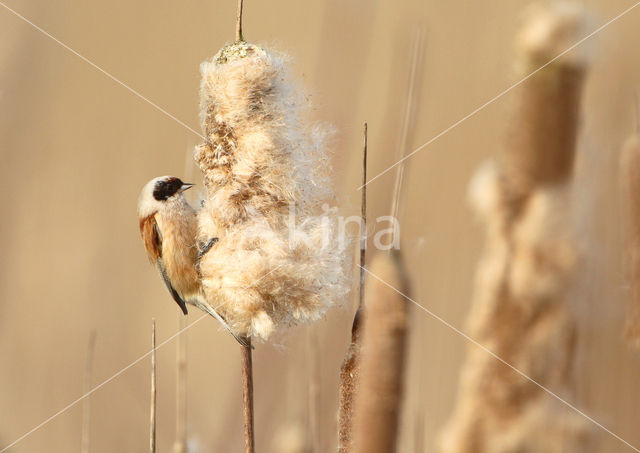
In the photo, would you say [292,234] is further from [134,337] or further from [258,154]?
[134,337]

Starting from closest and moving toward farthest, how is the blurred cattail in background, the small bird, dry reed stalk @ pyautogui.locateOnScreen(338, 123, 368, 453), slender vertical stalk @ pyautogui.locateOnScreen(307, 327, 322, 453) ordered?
dry reed stalk @ pyautogui.locateOnScreen(338, 123, 368, 453) → the blurred cattail in background → the small bird → slender vertical stalk @ pyautogui.locateOnScreen(307, 327, 322, 453)

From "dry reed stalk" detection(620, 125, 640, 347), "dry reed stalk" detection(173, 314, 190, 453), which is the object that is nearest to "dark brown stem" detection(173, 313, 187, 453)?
"dry reed stalk" detection(173, 314, 190, 453)

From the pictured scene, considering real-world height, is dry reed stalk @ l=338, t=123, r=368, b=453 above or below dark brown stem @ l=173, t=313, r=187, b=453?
above

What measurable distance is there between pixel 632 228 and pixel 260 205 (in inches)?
35.2

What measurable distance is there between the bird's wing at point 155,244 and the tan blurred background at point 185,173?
1.61 ft

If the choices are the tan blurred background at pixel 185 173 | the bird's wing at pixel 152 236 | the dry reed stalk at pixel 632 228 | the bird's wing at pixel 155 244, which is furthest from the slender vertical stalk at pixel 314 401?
the dry reed stalk at pixel 632 228

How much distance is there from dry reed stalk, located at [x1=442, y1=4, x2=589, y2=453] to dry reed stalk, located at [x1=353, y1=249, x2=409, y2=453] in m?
0.35

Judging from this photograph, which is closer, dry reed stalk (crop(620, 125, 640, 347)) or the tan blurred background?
dry reed stalk (crop(620, 125, 640, 347))

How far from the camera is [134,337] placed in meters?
2.29

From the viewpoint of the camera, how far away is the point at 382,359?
3.16 feet

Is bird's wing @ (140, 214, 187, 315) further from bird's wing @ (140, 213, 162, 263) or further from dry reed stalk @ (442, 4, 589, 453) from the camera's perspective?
dry reed stalk @ (442, 4, 589, 453)

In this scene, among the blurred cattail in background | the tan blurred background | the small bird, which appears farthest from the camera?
the tan blurred background

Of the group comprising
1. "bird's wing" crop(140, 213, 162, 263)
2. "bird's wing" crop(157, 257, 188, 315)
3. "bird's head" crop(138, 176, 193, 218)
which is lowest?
"bird's wing" crop(157, 257, 188, 315)

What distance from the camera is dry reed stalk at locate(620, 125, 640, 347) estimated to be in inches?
54.9
